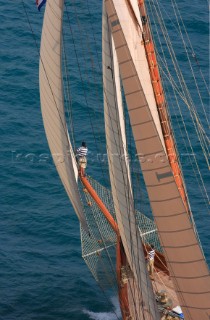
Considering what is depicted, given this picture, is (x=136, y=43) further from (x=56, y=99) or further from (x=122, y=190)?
(x=122, y=190)

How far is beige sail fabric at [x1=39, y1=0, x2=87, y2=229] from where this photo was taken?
135 feet

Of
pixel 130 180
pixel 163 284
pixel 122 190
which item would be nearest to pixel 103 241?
pixel 163 284

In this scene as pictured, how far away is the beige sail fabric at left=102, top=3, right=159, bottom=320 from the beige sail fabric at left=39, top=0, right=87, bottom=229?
69.5 inches

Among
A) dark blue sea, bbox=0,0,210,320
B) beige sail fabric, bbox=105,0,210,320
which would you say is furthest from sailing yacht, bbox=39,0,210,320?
dark blue sea, bbox=0,0,210,320

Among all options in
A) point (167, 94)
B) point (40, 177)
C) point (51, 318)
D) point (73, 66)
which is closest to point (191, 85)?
point (167, 94)

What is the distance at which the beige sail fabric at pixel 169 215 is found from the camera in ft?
105

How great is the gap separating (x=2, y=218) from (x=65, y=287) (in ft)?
23.5

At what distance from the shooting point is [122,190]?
38906 millimetres

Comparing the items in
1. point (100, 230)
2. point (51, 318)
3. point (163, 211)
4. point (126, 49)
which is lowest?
point (51, 318)

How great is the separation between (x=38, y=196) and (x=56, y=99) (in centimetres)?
1815

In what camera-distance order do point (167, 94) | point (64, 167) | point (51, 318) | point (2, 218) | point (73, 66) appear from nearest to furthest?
1. point (64, 167)
2. point (51, 318)
3. point (2, 218)
4. point (167, 94)
5. point (73, 66)

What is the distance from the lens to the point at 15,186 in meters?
59.7

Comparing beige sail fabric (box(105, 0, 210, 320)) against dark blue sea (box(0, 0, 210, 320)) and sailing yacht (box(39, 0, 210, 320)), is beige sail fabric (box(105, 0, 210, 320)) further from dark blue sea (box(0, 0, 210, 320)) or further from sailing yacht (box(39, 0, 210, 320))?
dark blue sea (box(0, 0, 210, 320))

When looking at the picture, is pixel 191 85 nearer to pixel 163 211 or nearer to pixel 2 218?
pixel 2 218
